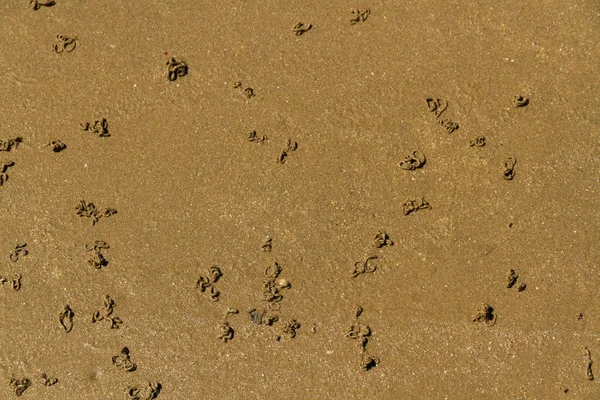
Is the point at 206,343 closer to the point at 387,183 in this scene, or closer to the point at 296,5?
the point at 387,183

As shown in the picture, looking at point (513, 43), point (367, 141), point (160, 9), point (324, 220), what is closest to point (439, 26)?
point (513, 43)

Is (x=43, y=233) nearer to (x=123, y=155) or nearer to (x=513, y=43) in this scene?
(x=123, y=155)

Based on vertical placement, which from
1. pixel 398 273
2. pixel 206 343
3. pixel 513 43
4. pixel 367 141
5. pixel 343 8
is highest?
pixel 343 8

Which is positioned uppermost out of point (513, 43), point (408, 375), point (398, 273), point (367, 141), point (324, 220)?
→ point (513, 43)

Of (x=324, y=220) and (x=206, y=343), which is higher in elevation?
(x=324, y=220)

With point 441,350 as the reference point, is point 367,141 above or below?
above

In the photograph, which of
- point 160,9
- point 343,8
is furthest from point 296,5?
point 160,9
